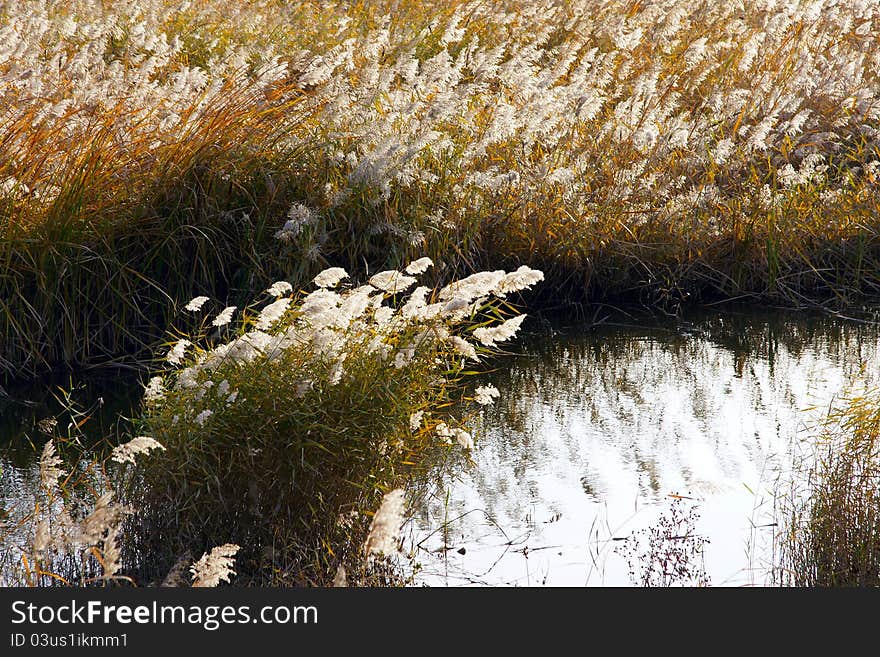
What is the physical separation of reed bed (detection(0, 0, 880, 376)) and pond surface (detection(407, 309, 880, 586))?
54 cm

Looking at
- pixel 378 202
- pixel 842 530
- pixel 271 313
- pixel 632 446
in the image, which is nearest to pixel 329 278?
pixel 271 313

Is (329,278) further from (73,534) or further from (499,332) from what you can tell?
(73,534)

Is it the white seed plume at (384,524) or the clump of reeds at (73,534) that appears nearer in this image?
the white seed plume at (384,524)

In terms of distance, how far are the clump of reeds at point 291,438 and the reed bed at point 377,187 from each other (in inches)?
87.5

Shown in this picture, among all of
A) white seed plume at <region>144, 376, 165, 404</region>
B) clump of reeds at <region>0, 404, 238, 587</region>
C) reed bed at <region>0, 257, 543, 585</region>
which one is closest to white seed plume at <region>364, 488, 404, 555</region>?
clump of reeds at <region>0, 404, 238, 587</region>

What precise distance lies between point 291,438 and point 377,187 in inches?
120

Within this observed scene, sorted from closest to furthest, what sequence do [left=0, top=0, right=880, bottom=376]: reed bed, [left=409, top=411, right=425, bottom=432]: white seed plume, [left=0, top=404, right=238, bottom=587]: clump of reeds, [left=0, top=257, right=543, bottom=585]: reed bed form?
[left=0, top=404, right=238, bottom=587]: clump of reeds, [left=0, top=257, right=543, bottom=585]: reed bed, [left=409, top=411, right=425, bottom=432]: white seed plume, [left=0, top=0, right=880, bottom=376]: reed bed

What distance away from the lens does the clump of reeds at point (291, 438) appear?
11.8 feet

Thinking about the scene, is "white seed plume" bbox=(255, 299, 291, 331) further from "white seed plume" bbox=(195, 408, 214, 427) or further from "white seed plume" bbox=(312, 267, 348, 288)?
"white seed plume" bbox=(195, 408, 214, 427)

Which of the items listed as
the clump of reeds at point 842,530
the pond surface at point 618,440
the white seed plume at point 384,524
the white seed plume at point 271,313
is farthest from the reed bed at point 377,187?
the white seed plume at point 384,524

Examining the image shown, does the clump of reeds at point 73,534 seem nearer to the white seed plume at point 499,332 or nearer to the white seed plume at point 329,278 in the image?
the white seed plume at point 329,278

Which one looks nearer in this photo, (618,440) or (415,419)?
(415,419)

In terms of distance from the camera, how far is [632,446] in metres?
5.02

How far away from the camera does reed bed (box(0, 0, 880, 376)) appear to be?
6.24 m
